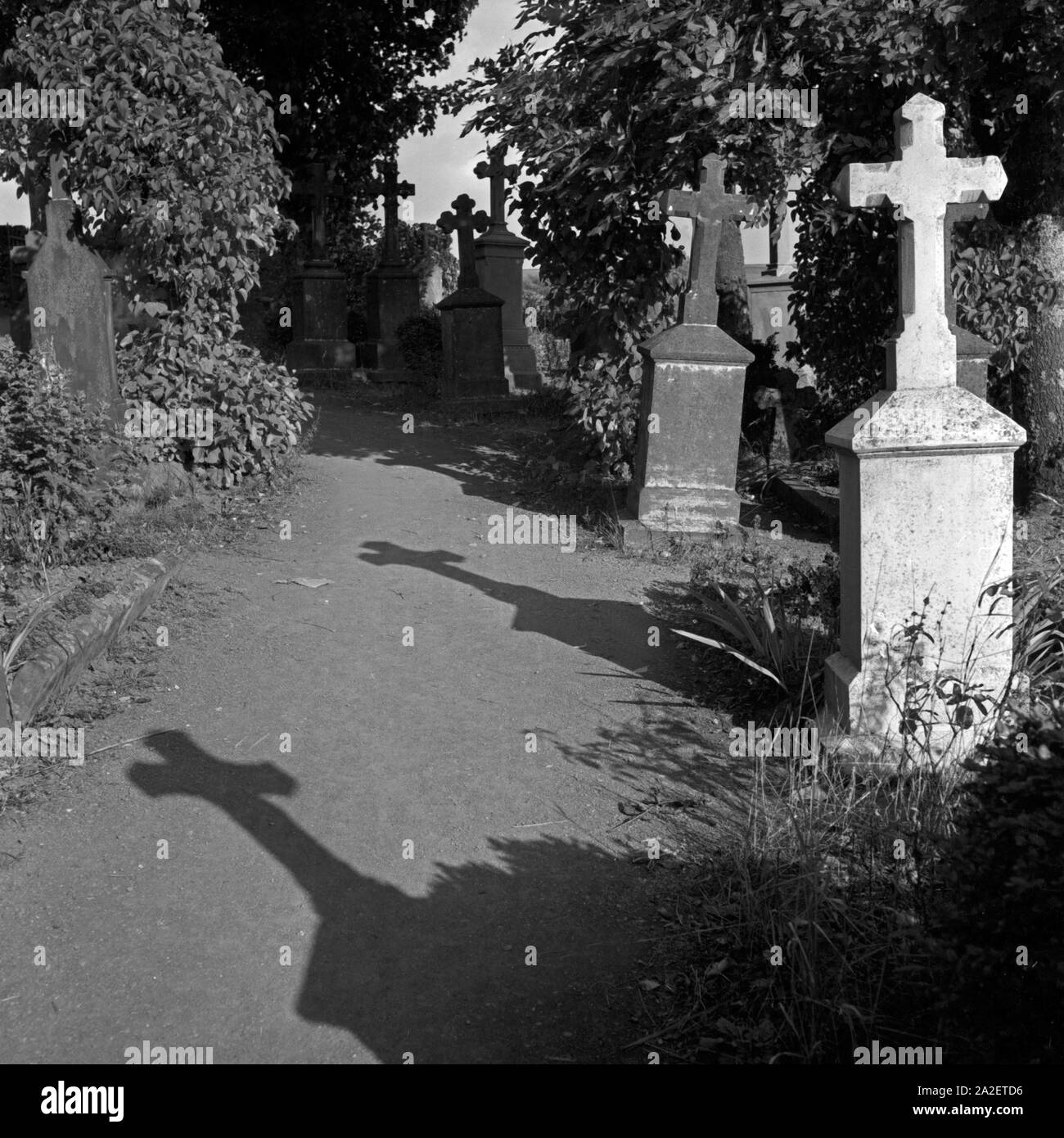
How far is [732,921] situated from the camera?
13.2 ft

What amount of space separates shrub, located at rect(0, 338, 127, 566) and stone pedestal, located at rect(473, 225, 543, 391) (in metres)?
12.0

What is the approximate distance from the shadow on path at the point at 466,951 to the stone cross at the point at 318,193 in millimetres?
18023

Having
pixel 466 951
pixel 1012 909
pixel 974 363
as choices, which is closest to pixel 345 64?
pixel 974 363

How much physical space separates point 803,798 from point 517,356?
15883 millimetres

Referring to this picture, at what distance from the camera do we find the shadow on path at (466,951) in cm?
362

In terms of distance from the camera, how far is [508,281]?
67.1ft

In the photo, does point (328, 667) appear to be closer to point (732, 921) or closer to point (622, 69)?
point (732, 921)

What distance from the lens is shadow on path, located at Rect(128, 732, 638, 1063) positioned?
3.62 metres

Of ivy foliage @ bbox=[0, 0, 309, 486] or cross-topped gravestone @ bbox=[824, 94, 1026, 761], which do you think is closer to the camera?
cross-topped gravestone @ bbox=[824, 94, 1026, 761]

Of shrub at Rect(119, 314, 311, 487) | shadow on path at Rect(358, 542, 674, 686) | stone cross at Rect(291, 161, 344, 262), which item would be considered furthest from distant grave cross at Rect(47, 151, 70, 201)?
stone cross at Rect(291, 161, 344, 262)

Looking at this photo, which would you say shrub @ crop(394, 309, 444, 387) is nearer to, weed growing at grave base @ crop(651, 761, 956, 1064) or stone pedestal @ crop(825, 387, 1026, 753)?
stone pedestal @ crop(825, 387, 1026, 753)

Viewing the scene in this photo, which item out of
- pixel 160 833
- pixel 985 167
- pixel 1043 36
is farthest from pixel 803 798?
pixel 1043 36

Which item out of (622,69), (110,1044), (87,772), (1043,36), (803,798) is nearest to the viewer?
(110,1044)

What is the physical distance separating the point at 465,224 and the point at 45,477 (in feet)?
43.5
